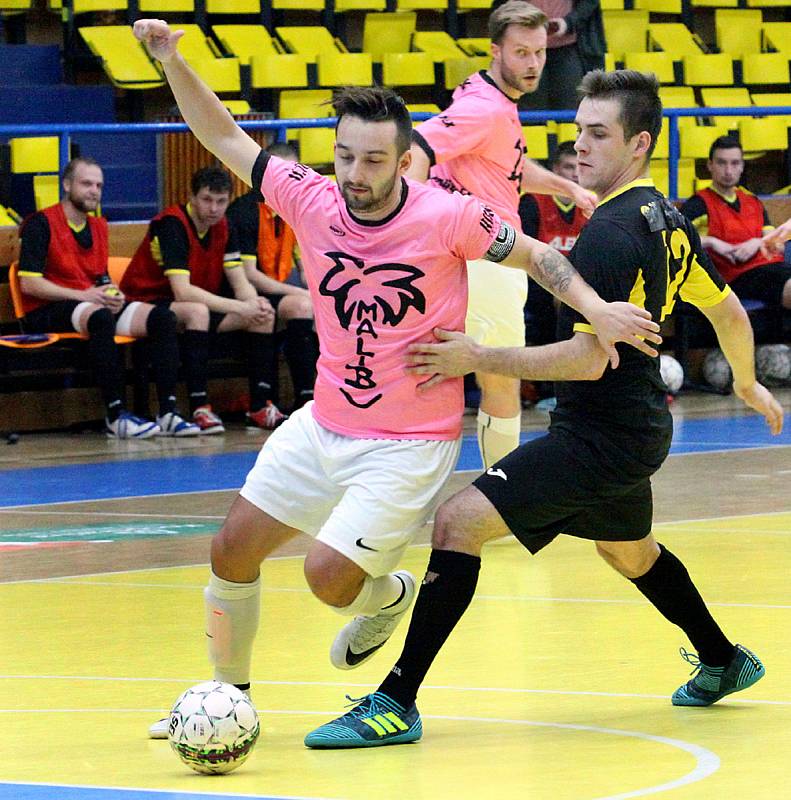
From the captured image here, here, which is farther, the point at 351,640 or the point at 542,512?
the point at 351,640

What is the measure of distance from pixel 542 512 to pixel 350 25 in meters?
13.6

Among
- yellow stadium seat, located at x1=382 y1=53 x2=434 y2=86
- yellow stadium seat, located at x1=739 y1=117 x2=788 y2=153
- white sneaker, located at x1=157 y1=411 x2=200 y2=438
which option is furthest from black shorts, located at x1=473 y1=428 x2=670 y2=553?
yellow stadium seat, located at x1=739 y1=117 x2=788 y2=153

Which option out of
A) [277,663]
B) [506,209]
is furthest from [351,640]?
[506,209]

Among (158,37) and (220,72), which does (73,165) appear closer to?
(220,72)

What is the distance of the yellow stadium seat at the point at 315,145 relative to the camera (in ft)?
48.4

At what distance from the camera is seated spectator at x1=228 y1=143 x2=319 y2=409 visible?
12695 mm

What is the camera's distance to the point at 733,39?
64.0 ft

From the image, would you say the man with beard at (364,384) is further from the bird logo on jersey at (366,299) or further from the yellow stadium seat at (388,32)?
the yellow stadium seat at (388,32)

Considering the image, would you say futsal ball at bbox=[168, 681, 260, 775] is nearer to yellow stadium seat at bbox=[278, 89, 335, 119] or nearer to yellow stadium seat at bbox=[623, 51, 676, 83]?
yellow stadium seat at bbox=[278, 89, 335, 119]

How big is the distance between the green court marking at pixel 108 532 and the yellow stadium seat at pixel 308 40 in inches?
342

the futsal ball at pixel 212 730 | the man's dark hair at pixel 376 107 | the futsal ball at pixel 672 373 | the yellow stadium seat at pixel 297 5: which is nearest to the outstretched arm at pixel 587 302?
the man's dark hair at pixel 376 107

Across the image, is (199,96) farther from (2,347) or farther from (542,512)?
(2,347)

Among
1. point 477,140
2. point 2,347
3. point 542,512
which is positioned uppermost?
point 477,140

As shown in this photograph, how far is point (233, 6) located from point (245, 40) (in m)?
0.37
